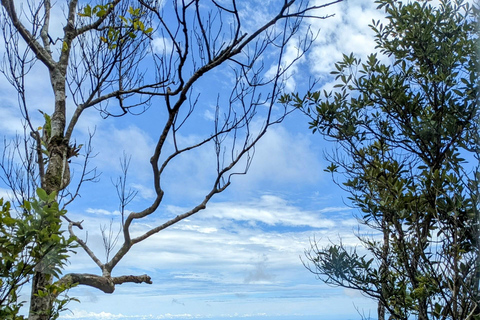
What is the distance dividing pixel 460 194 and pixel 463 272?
0.48 metres

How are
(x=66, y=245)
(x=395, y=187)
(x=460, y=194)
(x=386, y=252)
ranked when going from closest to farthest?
(x=66, y=245), (x=460, y=194), (x=395, y=187), (x=386, y=252)

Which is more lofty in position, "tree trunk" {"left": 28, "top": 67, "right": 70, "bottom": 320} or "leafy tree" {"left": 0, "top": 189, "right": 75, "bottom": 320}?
"tree trunk" {"left": 28, "top": 67, "right": 70, "bottom": 320}

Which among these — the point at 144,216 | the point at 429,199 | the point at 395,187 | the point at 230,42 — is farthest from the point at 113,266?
the point at 429,199

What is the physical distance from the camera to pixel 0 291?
6.28 ft

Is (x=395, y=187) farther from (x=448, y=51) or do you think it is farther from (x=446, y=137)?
(x=448, y=51)

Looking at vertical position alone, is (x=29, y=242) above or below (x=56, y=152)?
below

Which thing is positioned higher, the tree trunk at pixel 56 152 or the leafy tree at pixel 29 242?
the tree trunk at pixel 56 152

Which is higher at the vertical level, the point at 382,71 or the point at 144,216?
the point at 382,71

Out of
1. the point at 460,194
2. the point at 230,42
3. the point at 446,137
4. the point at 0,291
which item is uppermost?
the point at 230,42

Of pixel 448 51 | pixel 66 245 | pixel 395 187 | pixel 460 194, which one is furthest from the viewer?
pixel 448 51

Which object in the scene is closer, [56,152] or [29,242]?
[29,242]

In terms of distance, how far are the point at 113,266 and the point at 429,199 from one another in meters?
2.16

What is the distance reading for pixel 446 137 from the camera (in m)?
2.60

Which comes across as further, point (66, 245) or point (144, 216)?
point (144, 216)
